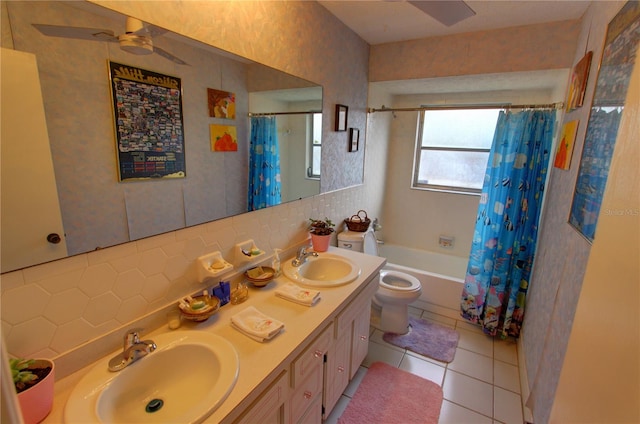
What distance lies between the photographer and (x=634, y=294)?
1.59 ft

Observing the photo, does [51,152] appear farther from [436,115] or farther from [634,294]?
[436,115]

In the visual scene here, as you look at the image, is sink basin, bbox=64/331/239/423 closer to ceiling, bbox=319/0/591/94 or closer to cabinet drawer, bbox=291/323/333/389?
cabinet drawer, bbox=291/323/333/389

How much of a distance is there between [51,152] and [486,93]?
3.48 m

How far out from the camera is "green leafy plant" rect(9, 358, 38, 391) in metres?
0.75

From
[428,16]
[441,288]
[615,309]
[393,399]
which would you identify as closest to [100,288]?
[615,309]

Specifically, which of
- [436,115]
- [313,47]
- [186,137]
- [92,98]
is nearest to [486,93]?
[436,115]

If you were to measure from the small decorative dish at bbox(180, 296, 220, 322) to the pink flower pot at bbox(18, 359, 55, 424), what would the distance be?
16.4 inches

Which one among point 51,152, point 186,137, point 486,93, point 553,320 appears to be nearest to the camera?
point 51,152

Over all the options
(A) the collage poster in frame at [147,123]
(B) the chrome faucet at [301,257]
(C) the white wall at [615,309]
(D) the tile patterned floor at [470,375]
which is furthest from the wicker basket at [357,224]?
(C) the white wall at [615,309]

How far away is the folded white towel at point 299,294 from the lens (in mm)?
1394

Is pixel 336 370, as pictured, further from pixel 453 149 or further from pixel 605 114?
pixel 453 149

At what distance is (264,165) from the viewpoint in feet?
5.41

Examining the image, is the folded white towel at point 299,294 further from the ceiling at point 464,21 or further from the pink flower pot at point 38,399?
the ceiling at point 464,21

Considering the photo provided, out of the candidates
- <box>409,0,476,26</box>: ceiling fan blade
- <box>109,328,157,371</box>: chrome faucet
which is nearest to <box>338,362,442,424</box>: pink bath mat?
<box>109,328,157,371</box>: chrome faucet
